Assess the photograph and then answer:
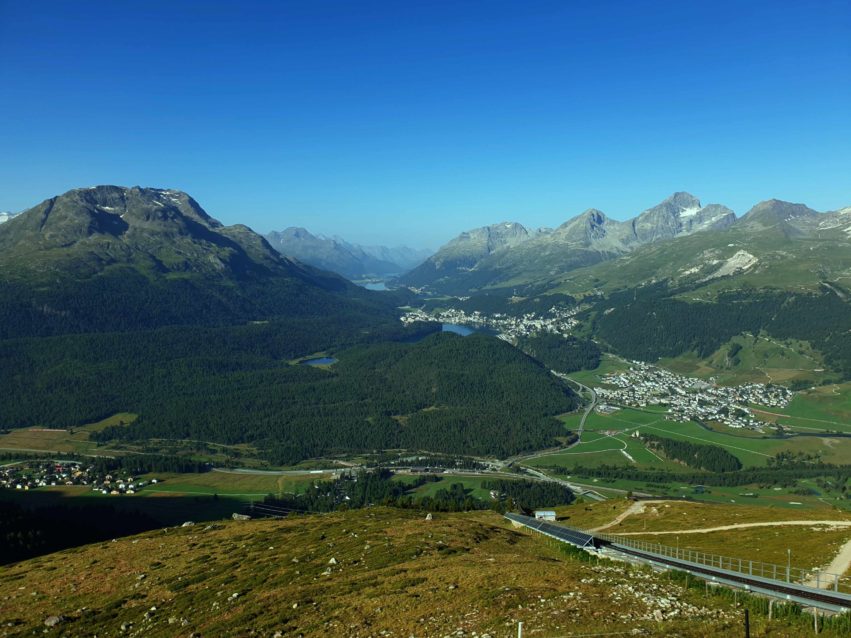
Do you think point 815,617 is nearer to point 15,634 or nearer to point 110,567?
point 15,634

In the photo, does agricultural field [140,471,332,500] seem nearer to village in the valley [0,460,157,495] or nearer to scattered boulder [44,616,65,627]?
village in the valley [0,460,157,495]

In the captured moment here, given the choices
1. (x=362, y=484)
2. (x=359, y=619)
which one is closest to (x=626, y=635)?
(x=359, y=619)

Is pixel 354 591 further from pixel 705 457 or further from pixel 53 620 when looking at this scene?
pixel 705 457

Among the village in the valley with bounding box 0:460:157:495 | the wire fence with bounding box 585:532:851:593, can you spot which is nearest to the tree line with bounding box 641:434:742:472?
the wire fence with bounding box 585:532:851:593

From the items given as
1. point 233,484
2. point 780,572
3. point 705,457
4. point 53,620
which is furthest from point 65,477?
point 705,457

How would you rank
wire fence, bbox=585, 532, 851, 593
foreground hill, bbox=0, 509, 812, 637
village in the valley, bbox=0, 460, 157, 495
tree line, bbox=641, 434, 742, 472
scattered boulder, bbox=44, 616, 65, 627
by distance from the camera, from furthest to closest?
tree line, bbox=641, 434, 742, 472, village in the valley, bbox=0, 460, 157, 495, wire fence, bbox=585, 532, 851, 593, scattered boulder, bbox=44, 616, 65, 627, foreground hill, bbox=0, 509, 812, 637
